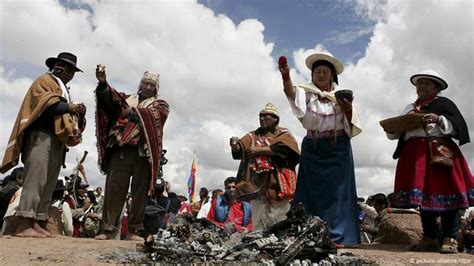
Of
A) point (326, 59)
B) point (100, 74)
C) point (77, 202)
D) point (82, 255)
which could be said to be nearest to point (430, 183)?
point (326, 59)

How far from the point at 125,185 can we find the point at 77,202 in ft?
13.6

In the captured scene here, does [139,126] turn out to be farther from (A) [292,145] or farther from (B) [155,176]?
(A) [292,145]

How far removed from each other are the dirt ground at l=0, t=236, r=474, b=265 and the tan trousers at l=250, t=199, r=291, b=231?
184 centimetres

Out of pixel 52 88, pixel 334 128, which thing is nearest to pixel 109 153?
pixel 52 88

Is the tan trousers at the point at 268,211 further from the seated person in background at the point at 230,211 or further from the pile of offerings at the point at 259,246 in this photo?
the seated person in background at the point at 230,211

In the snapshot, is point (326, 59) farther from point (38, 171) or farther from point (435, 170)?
point (38, 171)

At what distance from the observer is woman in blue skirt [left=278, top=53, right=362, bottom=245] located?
16.2ft

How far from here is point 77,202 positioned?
8922 millimetres

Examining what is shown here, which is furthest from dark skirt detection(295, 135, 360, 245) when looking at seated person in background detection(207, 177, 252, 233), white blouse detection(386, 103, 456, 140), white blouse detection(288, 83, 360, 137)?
seated person in background detection(207, 177, 252, 233)

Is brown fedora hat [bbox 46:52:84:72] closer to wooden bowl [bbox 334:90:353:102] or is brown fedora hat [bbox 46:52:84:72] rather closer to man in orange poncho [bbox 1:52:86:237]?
man in orange poncho [bbox 1:52:86:237]

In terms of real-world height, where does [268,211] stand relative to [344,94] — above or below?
below

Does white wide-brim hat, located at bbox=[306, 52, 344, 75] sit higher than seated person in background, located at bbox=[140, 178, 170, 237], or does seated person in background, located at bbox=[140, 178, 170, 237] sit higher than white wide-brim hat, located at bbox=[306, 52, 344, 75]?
white wide-brim hat, located at bbox=[306, 52, 344, 75]

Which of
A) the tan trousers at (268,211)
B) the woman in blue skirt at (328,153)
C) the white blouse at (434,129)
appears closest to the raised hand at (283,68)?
the woman in blue skirt at (328,153)

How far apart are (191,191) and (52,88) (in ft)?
37.5
